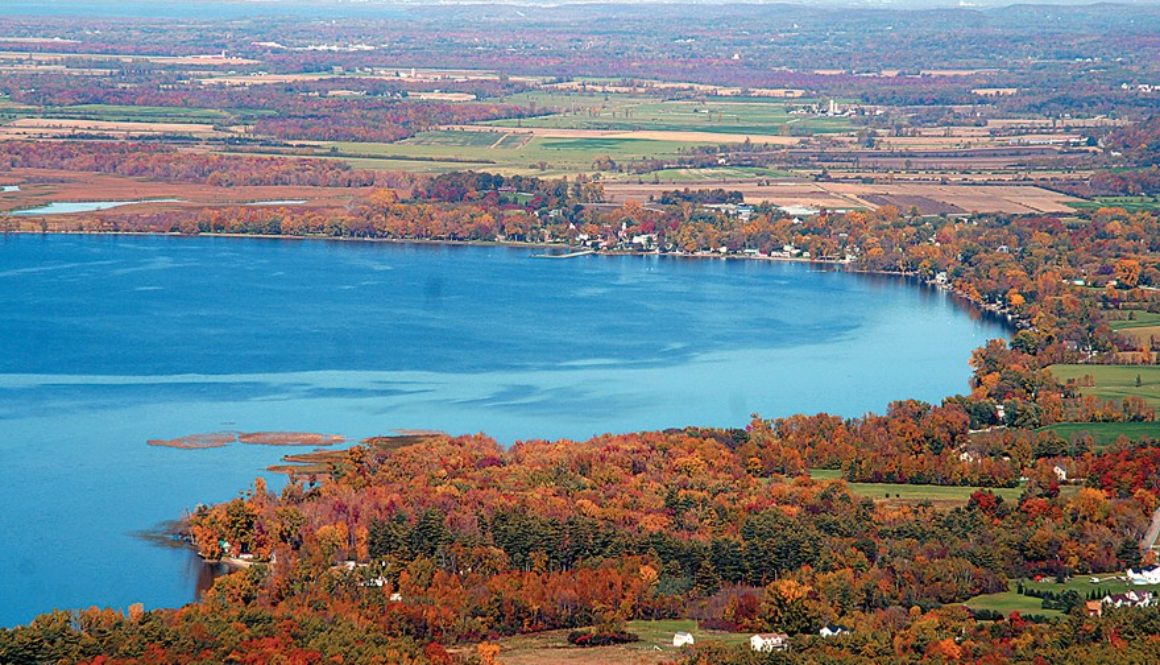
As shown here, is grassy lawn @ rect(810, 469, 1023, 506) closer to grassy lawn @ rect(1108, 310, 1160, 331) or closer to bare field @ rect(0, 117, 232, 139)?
grassy lawn @ rect(1108, 310, 1160, 331)

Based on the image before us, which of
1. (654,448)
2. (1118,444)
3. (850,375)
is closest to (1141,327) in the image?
(850,375)

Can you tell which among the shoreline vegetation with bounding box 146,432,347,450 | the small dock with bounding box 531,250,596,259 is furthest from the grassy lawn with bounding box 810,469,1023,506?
the small dock with bounding box 531,250,596,259

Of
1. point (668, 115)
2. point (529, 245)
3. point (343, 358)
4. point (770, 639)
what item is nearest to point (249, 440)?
point (343, 358)

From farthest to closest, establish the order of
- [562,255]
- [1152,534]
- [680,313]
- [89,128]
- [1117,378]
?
[89,128], [562,255], [680,313], [1117,378], [1152,534]

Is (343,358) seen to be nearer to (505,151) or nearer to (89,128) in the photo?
(505,151)

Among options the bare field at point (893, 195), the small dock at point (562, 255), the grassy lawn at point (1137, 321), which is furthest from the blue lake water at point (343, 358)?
the bare field at point (893, 195)

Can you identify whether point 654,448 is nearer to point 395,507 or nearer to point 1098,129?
point 395,507

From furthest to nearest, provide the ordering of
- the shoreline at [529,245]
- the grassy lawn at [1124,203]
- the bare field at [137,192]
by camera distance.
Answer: the grassy lawn at [1124,203]
the bare field at [137,192]
the shoreline at [529,245]

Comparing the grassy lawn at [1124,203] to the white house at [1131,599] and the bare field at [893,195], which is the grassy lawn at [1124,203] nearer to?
the bare field at [893,195]
